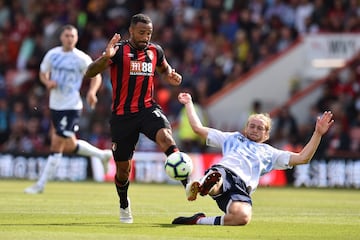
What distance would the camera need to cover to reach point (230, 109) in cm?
2764

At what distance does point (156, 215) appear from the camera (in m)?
13.5

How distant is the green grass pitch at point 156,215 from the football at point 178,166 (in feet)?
2.02

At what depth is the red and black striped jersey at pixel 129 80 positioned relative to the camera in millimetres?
12227

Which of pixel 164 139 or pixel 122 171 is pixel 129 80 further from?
pixel 122 171

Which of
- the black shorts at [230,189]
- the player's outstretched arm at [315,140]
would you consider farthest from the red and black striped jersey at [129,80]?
the player's outstretched arm at [315,140]

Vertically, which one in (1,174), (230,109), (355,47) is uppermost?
(355,47)

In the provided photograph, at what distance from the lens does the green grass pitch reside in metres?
10.8

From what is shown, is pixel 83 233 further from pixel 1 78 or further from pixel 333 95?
pixel 1 78

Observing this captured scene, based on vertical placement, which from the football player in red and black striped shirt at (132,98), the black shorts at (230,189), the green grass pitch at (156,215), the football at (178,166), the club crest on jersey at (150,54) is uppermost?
the club crest on jersey at (150,54)

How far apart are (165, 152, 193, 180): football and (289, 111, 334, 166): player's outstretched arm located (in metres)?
1.33

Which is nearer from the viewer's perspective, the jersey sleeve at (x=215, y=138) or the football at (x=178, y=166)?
the football at (x=178, y=166)

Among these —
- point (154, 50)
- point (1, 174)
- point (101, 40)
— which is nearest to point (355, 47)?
point (101, 40)

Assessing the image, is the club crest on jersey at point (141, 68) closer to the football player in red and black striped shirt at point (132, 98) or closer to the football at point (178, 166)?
the football player in red and black striped shirt at point (132, 98)

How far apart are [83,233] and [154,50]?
292 cm
